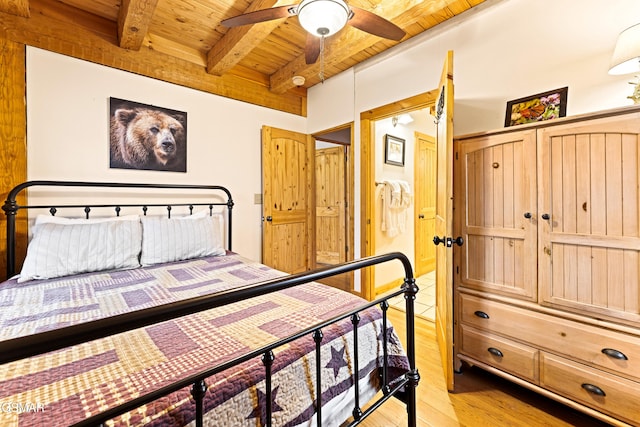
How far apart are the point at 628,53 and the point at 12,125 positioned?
3773mm

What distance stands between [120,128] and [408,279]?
105 inches

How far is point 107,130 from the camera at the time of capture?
234 centimetres

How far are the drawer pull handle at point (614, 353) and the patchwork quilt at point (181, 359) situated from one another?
101cm

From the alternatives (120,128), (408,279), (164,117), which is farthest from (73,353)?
(164,117)

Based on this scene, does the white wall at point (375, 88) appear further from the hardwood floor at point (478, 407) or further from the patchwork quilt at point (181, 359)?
the hardwood floor at point (478, 407)

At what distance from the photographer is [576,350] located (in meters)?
1.40

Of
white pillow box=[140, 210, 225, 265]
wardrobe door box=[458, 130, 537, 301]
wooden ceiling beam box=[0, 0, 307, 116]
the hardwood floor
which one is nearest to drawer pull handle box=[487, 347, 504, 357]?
the hardwood floor

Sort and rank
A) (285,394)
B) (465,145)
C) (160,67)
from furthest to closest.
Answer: (160,67) → (465,145) → (285,394)

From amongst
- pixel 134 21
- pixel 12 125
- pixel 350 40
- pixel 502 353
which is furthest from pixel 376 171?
pixel 12 125

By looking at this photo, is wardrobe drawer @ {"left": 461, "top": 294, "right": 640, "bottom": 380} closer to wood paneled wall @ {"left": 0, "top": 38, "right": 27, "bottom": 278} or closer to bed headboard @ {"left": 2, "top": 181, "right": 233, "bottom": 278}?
bed headboard @ {"left": 2, "top": 181, "right": 233, "bottom": 278}

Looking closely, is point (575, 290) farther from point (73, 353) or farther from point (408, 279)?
point (73, 353)

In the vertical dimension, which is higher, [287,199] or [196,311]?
[287,199]

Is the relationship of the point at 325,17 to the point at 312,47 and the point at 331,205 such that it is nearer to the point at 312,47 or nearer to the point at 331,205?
the point at 312,47

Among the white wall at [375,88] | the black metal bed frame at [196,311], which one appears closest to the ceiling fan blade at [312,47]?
the white wall at [375,88]
